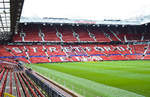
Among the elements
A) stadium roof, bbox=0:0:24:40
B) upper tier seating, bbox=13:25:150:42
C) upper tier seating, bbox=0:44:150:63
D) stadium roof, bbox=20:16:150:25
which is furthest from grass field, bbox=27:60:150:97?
upper tier seating, bbox=13:25:150:42

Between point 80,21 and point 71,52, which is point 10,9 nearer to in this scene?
point 71,52

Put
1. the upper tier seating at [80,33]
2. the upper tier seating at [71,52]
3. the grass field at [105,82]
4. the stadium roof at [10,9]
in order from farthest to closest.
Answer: the upper tier seating at [80,33] → the upper tier seating at [71,52] → the stadium roof at [10,9] → the grass field at [105,82]

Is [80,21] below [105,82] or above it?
above

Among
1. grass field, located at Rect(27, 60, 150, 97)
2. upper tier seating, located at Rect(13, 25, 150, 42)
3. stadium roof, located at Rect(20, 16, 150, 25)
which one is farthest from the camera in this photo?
upper tier seating, located at Rect(13, 25, 150, 42)

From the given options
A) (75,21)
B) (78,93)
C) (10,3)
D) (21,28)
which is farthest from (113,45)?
(78,93)

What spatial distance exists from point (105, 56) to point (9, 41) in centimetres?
2319

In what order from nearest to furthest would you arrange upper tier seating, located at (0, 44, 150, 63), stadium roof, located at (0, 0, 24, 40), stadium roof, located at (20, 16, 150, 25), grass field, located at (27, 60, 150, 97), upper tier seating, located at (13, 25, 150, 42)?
1. grass field, located at (27, 60, 150, 97)
2. stadium roof, located at (0, 0, 24, 40)
3. upper tier seating, located at (0, 44, 150, 63)
4. stadium roof, located at (20, 16, 150, 25)
5. upper tier seating, located at (13, 25, 150, 42)

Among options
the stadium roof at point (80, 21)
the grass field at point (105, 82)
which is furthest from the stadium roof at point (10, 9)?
the stadium roof at point (80, 21)

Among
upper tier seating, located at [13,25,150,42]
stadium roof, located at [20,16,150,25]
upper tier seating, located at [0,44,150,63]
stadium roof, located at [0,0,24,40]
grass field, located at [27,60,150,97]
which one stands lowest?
grass field, located at [27,60,150,97]

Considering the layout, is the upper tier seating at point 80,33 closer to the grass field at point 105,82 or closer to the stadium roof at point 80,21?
the stadium roof at point 80,21

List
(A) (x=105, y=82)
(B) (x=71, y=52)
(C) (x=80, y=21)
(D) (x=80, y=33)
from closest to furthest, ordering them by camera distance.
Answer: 1. (A) (x=105, y=82)
2. (B) (x=71, y=52)
3. (C) (x=80, y=21)
4. (D) (x=80, y=33)

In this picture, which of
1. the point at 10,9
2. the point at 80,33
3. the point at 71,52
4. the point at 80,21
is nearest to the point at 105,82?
the point at 10,9

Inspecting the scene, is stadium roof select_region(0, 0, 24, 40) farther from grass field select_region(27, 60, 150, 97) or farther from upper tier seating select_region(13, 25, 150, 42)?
upper tier seating select_region(13, 25, 150, 42)

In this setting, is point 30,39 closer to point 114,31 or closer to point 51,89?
point 114,31
